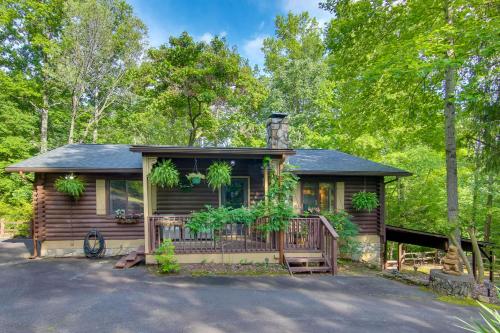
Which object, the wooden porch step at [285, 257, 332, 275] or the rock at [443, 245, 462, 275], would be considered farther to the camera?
the wooden porch step at [285, 257, 332, 275]

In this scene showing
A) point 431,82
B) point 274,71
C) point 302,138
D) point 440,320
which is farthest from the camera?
point 274,71

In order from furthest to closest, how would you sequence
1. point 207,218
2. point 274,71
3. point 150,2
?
point 274,71 < point 150,2 < point 207,218

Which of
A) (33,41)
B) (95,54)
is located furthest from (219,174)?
(33,41)

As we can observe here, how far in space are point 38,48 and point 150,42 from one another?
23.0 feet

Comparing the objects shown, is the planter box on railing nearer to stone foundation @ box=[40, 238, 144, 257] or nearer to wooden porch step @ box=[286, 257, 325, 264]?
stone foundation @ box=[40, 238, 144, 257]

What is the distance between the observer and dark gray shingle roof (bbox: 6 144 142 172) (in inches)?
318

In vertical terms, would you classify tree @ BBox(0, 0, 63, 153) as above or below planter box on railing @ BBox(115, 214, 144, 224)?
above

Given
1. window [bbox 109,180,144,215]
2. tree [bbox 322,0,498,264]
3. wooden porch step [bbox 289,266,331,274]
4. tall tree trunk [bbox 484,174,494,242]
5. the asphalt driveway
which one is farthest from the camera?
tall tree trunk [bbox 484,174,494,242]

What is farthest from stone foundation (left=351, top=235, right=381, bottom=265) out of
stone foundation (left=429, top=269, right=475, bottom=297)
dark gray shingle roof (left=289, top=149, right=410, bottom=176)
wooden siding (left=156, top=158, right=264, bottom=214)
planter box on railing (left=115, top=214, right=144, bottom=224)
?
planter box on railing (left=115, top=214, right=144, bottom=224)

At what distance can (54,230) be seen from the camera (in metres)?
8.51

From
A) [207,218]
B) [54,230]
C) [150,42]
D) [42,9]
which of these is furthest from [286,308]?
[42,9]

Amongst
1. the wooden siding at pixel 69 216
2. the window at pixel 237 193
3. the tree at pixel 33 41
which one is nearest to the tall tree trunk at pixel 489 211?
the window at pixel 237 193

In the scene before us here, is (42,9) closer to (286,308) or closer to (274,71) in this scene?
(274,71)

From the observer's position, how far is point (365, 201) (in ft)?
30.5
